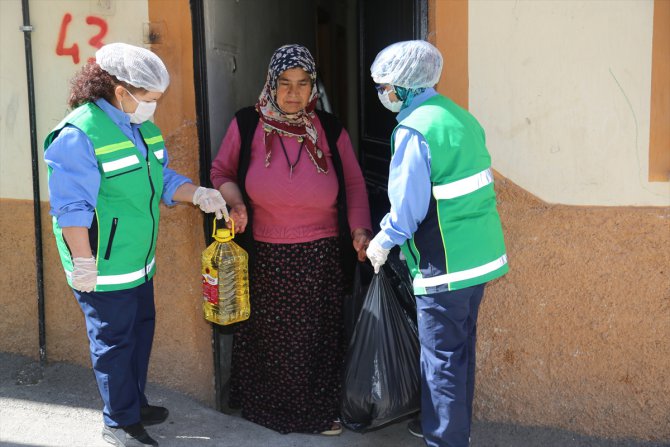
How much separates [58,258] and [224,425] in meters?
1.16

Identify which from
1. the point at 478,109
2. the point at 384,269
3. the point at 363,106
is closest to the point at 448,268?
the point at 384,269

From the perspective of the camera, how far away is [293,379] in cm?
325

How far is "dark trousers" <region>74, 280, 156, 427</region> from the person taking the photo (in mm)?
2740

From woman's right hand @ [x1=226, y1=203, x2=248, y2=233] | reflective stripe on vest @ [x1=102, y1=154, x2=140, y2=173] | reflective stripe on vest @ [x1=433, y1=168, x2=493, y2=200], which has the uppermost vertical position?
reflective stripe on vest @ [x1=102, y1=154, x2=140, y2=173]

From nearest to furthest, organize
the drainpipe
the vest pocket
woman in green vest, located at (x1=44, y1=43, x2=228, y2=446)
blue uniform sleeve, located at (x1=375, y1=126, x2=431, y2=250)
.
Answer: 1. blue uniform sleeve, located at (x1=375, y1=126, x2=431, y2=250)
2. woman in green vest, located at (x1=44, y1=43, x2=228, y2=446)
3. the vest pocket
4. the drainpipe

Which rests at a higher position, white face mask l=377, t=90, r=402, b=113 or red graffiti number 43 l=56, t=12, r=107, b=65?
red graffiti number 43 l=56, t=12, r=107, b=65

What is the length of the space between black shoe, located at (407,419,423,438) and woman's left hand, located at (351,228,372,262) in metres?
0.79

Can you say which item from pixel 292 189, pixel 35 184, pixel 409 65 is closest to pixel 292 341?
pixel 292 189

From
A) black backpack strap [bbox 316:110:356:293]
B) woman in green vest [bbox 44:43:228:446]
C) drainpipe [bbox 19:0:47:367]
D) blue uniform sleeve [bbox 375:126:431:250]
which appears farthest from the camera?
drainpipe [bbox 19:0:47:367]

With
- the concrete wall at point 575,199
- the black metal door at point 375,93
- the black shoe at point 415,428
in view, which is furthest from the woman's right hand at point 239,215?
the black shoe at point 415,428

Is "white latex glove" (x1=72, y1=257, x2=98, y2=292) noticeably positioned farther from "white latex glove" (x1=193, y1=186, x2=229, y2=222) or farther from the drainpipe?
the drainpipe

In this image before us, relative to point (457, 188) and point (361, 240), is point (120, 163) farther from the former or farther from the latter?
point (457, 188)

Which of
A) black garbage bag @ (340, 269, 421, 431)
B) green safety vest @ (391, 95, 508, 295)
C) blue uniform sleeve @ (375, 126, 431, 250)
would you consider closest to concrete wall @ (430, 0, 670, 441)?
black garbage bag @ (340, 269, 421, 431)

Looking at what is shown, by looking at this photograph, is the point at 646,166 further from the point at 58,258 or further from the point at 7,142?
the point at 7,142
